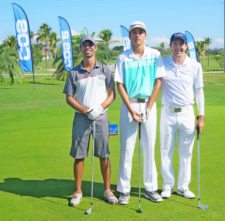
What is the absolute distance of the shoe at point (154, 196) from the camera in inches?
190

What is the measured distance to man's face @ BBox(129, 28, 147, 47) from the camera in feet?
15.2

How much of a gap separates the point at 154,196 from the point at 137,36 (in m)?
1.90

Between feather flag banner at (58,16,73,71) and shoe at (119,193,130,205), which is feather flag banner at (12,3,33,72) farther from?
shoe at (119,193,130,205)

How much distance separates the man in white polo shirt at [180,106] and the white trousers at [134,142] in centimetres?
26

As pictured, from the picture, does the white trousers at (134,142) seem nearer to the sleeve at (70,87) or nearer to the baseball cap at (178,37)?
the sleeve at (70,87)

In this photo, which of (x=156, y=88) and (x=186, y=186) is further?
(x=186, y=186)

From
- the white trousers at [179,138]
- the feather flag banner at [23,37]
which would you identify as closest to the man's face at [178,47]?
the white trousers at [179,138]

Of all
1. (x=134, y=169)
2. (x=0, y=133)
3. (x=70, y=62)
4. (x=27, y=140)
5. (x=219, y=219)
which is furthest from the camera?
(x=70, y=62)

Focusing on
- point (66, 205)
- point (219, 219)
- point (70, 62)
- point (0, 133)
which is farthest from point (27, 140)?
point (70, 62)

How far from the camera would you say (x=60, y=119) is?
40.3ft

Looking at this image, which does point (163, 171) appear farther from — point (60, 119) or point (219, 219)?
point (60, 119)

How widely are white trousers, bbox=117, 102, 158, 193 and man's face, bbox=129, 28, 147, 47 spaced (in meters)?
0.70

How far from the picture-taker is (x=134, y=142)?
4887mm

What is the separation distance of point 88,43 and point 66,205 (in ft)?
6.31
